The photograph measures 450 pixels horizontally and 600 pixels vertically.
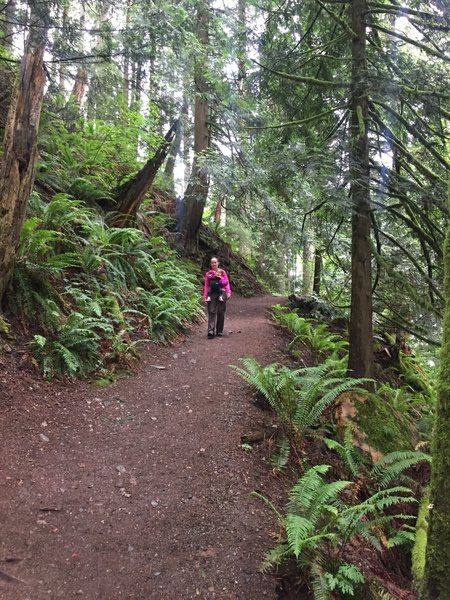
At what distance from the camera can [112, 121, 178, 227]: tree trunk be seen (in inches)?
385

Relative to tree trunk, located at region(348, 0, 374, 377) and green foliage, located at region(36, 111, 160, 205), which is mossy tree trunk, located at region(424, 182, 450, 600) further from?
green foliage, located at region(36, 111, 160, 205)

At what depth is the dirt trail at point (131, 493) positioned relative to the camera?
10.2 feet

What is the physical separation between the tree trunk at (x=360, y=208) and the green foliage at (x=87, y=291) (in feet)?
11.6

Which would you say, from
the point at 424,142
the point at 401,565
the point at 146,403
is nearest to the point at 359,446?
the point at 401,565

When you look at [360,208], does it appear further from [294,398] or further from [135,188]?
[135,188]

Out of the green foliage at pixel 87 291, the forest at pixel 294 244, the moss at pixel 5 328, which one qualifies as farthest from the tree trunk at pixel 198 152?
the moss at pixel 5 328

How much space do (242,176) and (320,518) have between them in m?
6.77

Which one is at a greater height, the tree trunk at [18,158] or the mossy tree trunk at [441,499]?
the tree trunk at [18,158]

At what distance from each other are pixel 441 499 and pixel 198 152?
437 inches

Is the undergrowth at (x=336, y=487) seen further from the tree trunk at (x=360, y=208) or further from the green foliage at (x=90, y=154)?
the green foliage at (x=90, y=154)

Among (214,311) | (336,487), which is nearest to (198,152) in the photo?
(214,311)

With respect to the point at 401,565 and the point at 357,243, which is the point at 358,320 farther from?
the point at 401,565

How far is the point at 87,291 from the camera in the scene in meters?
7.21

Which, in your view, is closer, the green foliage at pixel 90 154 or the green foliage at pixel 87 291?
the green foliage at pixel 87 291
